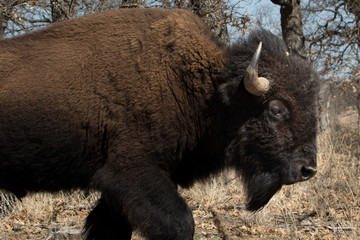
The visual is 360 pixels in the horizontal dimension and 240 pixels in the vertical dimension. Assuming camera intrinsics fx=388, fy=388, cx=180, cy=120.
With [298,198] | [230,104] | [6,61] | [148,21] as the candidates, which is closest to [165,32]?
[148,21]

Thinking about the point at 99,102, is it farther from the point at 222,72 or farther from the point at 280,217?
the point at 280,217

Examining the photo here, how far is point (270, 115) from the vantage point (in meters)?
3.71

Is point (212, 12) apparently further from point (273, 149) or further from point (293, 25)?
point (293, 25)

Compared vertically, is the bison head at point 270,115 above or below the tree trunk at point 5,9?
below

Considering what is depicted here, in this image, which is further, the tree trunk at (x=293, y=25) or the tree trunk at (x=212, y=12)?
the tree trunk at (x=293, y=25)

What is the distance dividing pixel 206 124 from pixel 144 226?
1.14m

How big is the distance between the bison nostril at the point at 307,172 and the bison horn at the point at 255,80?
31.9 inches

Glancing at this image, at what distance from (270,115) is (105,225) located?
213cm

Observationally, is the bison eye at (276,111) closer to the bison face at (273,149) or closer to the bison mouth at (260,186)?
the bison face at (273,149)

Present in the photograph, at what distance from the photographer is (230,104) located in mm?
3758

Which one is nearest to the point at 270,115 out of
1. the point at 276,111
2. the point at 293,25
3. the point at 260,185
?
the point at 276,111

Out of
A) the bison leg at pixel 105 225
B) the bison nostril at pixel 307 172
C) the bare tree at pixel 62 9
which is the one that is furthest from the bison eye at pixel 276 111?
the bare tree at pixel 62 9

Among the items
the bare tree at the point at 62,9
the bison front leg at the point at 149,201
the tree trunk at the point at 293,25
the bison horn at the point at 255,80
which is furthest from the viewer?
the tree trunk at the point at 293,25

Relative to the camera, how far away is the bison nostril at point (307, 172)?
3.54 meters
